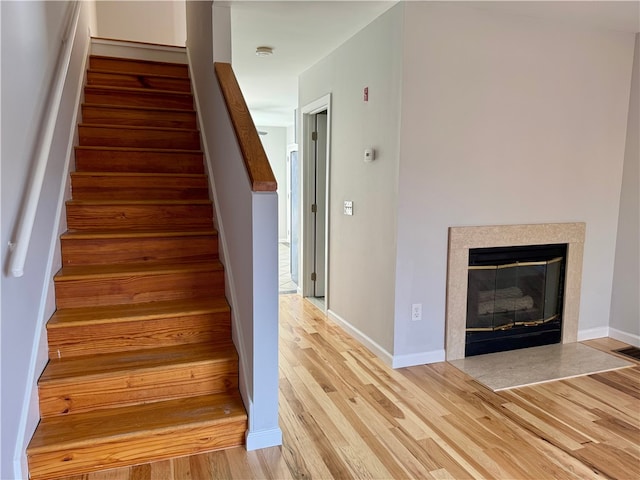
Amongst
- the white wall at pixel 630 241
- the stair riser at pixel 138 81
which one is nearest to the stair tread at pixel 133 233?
the stair riser at pixel 138 81

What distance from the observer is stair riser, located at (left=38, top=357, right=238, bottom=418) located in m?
1.94

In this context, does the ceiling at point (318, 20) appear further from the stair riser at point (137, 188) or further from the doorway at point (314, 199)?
the stair riser at point (137, 188)

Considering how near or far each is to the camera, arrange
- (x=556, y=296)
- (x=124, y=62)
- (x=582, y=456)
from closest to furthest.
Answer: (x=582, y=456)
(x=556, y=296)
(x=124, y=62)

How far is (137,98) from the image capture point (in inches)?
138

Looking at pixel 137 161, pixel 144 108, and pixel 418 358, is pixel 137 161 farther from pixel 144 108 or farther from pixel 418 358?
pixel 418 358

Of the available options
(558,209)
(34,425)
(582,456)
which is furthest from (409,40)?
(34,425)

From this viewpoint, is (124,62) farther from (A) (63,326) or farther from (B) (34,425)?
(B) (34,425)

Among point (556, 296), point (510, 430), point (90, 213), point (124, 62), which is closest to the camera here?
point (510, 430)

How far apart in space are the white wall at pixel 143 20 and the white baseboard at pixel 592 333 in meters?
5.07

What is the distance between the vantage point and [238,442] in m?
2.06

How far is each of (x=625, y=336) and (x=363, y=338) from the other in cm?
207

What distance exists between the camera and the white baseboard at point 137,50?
3842 millimetres

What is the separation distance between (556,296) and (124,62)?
13.0 ft

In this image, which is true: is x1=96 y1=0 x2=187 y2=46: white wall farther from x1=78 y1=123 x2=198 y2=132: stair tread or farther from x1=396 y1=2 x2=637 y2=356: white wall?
x1=396 y1=2 x2=637 y2=356: white wall
